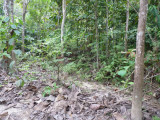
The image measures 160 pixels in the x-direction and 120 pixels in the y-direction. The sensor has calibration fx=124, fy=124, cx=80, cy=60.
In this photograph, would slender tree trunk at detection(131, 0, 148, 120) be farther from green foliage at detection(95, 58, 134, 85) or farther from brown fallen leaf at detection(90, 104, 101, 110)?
green foliage at detection(95, 58, 134, 85)

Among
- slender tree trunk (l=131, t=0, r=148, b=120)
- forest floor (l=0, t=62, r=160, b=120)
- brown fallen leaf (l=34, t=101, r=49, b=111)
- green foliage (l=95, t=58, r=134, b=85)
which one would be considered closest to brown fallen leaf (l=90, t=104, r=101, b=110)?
forest floor (l=0, t=62, r=160, b=120)

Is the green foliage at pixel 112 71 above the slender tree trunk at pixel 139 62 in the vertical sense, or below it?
below

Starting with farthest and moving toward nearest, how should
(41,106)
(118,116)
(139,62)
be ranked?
(41,106) < (118,116) < (139,62)

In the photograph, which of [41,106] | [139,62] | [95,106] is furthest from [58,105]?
[139,62]

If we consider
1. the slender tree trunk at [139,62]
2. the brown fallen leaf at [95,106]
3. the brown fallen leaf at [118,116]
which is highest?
the slender tree trunk at [139,62]

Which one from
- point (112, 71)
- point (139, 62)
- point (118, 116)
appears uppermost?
point (139, 62)

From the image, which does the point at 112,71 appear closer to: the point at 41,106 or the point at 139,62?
the point at 139,62

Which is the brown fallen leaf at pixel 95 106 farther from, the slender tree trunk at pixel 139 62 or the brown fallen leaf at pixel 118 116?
the slender tree trunk at pixel 139 62

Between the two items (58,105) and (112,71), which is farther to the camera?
(112,71)

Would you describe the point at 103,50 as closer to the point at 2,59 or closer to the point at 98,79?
the point at 98,79

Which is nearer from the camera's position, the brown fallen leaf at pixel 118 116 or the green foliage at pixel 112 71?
the brown fallen leaf at pixel 118 116

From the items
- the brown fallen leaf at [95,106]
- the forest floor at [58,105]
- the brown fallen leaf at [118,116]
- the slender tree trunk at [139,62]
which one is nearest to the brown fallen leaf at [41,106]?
the forest floor at [58,105]

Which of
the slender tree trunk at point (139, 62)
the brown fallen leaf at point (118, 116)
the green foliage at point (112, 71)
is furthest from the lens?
the green foliage at point (112, 71)

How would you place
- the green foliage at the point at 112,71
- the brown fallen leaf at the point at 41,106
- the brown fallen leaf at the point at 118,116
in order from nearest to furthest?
the brown fallen leaf at the point at 118,116 < the brown fallen leaf at the point at 41,106 < the green foliage at the point at 112,71
